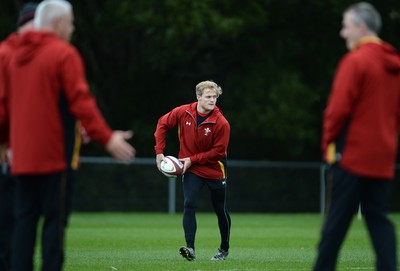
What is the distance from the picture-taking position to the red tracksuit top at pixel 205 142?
14164 mm

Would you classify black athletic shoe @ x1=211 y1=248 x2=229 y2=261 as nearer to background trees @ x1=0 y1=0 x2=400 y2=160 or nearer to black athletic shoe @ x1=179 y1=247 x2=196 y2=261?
black athletic shoe @ x1=179 y1=247 x2=196 y2=261

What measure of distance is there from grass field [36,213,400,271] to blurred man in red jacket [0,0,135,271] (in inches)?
156

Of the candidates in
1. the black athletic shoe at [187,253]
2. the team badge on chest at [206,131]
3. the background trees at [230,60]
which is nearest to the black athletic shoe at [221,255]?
the black athletic shoe at [187,253]

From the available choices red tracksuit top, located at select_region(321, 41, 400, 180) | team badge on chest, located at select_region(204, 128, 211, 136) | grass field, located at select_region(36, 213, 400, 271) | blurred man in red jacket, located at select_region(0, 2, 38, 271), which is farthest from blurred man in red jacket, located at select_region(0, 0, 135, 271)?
team badge on chest, located at select_region(204, 128, 211, 136)

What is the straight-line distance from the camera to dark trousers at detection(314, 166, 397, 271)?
8484mm

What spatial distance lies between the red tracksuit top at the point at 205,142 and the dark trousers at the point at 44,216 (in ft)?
18.5

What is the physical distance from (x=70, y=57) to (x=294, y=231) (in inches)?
572

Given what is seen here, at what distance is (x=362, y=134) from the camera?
839cm

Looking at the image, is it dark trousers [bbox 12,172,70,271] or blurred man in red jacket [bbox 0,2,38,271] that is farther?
blurred man in red jacket [bbox 0,2,38,271]

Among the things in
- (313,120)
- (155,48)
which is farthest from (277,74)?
(155,48)

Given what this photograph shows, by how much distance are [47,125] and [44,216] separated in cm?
74

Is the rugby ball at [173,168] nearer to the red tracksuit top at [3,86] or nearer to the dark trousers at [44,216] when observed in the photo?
the red tracksuit top at [3,86]

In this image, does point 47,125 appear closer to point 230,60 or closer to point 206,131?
point 206,131

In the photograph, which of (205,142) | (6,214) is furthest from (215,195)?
(6,214)
